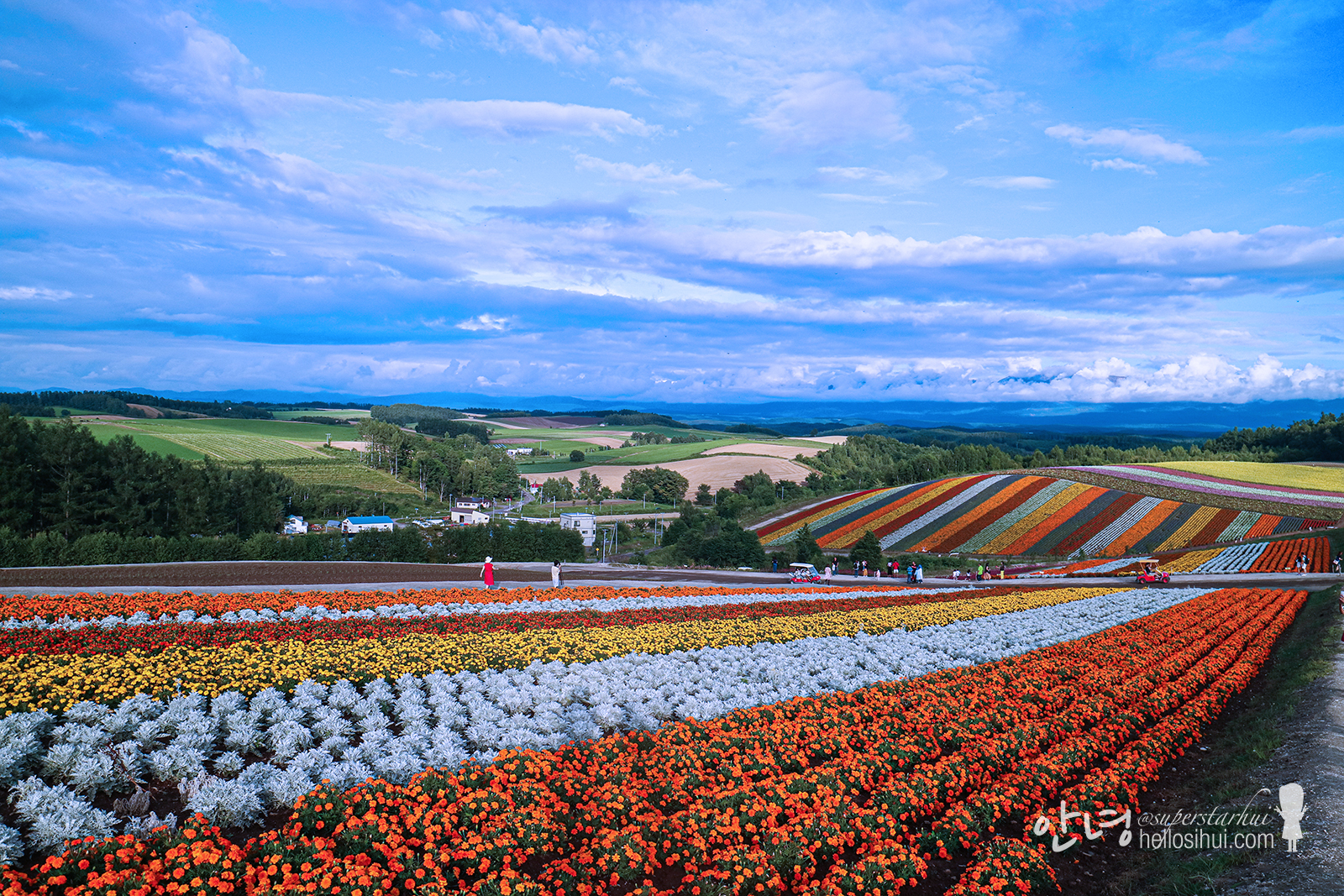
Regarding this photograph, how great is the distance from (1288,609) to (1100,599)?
5.83m

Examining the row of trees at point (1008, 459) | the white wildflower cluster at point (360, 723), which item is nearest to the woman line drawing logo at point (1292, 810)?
the white wildflower cluster at point (360, 723)

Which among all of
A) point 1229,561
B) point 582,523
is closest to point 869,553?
point 1229,561

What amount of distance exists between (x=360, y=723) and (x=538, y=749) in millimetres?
2607

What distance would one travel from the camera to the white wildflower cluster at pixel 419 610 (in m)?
14.1

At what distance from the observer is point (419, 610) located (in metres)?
18.1

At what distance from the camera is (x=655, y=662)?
13.9 m

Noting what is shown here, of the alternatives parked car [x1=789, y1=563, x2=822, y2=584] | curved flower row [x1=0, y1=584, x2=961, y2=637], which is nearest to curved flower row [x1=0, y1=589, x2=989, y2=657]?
curved flower row [x1=0, y1=584, x2=961, y2=637]

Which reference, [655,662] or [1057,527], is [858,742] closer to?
[655,662]

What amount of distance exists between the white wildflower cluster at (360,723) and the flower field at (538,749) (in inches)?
1.7

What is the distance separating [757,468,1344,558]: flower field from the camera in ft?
177

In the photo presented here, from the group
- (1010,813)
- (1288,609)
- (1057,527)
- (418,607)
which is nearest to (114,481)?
(418,607)

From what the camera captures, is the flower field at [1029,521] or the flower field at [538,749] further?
the flower field at [1029,521]

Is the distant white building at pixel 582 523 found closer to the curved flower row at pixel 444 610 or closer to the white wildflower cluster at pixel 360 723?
the curved flower row at pixel 444 610

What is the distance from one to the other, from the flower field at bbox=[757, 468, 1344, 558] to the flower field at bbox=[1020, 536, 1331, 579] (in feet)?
14.6
